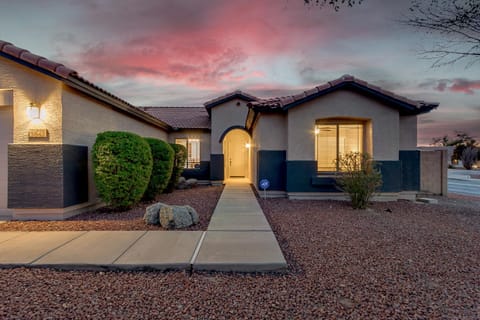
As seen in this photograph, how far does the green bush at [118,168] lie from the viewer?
6699 mm

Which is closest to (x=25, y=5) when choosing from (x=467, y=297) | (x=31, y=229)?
(x=31, y=229)

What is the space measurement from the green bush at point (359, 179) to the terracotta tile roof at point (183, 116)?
30.4 ft

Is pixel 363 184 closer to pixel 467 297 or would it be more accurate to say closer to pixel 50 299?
pixel 467 297

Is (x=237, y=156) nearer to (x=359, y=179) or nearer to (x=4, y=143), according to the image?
(x=359, y=179)

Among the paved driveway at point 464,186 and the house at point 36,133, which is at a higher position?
the house at point 36,133

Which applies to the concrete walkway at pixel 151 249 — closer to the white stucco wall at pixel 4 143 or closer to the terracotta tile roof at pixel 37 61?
the white stucco wall at pixel 4 143

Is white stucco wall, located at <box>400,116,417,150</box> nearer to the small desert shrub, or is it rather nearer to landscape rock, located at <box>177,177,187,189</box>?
landscape rock, located at <box>177,177,187,189</box>

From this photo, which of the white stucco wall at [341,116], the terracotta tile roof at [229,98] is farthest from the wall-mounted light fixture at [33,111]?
the terracotta tile roof at [229,98]

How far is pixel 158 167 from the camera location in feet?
30.1

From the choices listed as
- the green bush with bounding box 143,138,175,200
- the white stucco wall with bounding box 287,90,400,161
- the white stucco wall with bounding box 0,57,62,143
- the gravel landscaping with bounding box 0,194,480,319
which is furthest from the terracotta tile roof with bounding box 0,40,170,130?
the white stucco wall with bounding box 287,90,400,161

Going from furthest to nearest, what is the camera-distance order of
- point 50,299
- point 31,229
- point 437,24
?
point 31,229
point 437,24
point 50,299

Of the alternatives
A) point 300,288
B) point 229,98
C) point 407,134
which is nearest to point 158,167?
point 229,98

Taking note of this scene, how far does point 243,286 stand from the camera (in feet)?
10.4

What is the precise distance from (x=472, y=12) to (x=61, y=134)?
911 centimetres
